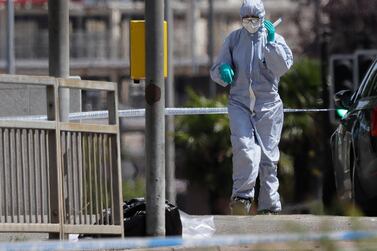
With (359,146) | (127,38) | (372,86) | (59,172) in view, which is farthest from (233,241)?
(127,38)

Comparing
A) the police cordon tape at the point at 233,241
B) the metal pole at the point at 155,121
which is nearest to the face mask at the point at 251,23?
the metal pole at the point at 155,121

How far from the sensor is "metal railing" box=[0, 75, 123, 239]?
27.9ft

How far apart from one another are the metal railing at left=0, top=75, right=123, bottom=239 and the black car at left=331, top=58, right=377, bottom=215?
2.51 metres

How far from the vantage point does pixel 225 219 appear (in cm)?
1014

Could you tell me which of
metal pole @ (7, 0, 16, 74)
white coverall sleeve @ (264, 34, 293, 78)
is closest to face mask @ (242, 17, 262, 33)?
white coverall sleeve @ (264, 34, 293, 78)

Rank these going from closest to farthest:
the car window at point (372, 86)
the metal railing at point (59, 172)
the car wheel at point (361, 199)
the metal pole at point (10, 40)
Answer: the metal railing at point (59, 172) → the car wheel at point (361, 199) → the car window at point (372, 86) → the metal pole at point (10, 40)

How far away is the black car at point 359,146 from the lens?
10.6 m

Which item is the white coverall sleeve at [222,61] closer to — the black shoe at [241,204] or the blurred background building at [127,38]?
the black shoe at [241,204]

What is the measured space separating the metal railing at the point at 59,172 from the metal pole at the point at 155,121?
0.84 ft

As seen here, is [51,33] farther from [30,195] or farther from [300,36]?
[300,36]

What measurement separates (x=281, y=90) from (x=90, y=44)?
32895 mm

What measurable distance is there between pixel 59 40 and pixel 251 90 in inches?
59.1

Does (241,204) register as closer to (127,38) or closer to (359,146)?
(359,146)

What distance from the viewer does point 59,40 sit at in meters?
10.5
